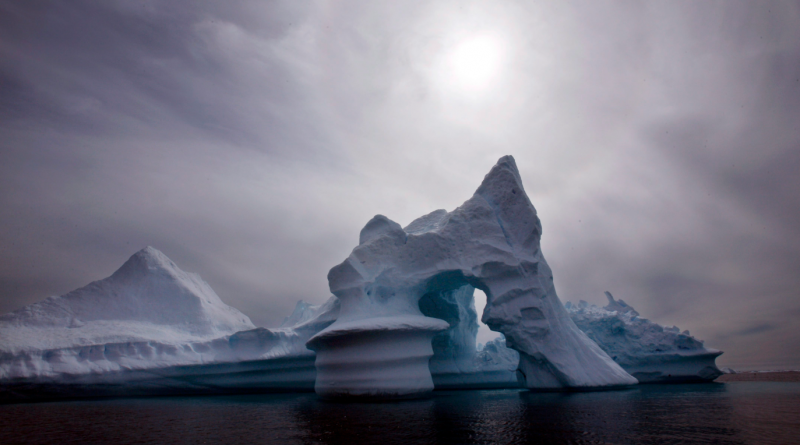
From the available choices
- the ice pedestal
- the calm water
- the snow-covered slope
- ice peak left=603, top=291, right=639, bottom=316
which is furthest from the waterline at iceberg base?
ice peak left=603, top=291, right=639, bottom=316

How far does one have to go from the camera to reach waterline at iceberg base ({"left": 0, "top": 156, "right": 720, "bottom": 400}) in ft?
31.3

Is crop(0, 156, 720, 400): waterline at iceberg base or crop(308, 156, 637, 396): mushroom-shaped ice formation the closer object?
crop(308, 156, 637, 396): mushroom-shaped ice formation

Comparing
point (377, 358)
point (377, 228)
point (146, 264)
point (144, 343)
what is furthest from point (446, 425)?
point (146, 264)

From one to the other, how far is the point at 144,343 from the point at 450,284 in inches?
347

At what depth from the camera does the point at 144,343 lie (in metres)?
11.2

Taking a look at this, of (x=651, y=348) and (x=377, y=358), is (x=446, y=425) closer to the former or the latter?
(x=377, y=358)

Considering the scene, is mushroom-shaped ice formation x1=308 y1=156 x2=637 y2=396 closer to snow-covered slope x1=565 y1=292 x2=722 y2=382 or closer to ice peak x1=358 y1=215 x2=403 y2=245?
ice peak x1=358 y1=215 x2=403 y2=245

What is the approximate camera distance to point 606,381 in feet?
32.0

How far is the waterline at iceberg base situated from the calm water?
8.80ft

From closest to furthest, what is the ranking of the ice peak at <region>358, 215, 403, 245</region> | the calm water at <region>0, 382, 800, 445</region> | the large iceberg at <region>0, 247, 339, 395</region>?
1. the calm water at <region>0, 382, 800, 445</region>
2. the large iceberg at <region>0, 247, 339, 395</region>
3. the ice peak at <region>358, 215, 403, 245</region>

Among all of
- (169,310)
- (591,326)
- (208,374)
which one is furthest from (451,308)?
(169,310)

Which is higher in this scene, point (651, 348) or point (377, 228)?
point (377, 228)

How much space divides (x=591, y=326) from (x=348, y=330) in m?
11.2

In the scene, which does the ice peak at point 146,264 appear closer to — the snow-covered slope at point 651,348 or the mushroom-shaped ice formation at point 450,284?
the mushroom-shaped ice formation at point 450,284
